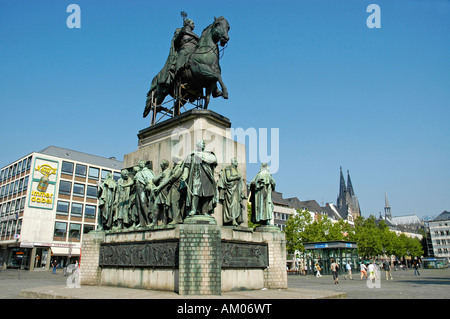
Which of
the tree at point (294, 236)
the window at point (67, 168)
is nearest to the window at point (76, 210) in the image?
the window at point (67, 168)

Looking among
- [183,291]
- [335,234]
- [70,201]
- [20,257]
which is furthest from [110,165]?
[183,291]

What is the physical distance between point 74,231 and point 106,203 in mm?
46252

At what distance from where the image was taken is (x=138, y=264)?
1188 centimetres

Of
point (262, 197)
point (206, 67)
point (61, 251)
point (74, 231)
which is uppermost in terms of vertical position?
point (206, 67)

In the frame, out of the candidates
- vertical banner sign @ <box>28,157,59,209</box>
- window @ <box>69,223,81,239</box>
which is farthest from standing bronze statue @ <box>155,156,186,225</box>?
window @ <box>69,223,81,239</box>

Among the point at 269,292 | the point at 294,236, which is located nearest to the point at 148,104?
the point at 269,292

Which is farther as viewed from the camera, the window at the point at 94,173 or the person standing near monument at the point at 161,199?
the window at the point at 94,173

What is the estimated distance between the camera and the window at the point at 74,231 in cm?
5588

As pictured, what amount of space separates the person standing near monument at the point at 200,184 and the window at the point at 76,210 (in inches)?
2022

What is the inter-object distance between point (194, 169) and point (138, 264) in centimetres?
381

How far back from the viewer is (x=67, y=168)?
57094 millimetres

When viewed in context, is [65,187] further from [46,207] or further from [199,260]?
[199,260]

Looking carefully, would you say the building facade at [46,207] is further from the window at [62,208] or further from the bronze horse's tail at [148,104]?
the bronze horse's tail at [148,104]

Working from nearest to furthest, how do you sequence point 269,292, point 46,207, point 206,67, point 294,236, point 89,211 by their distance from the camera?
point 269,292
point 206,67
point 294,236
point 46,207
point 89,211
